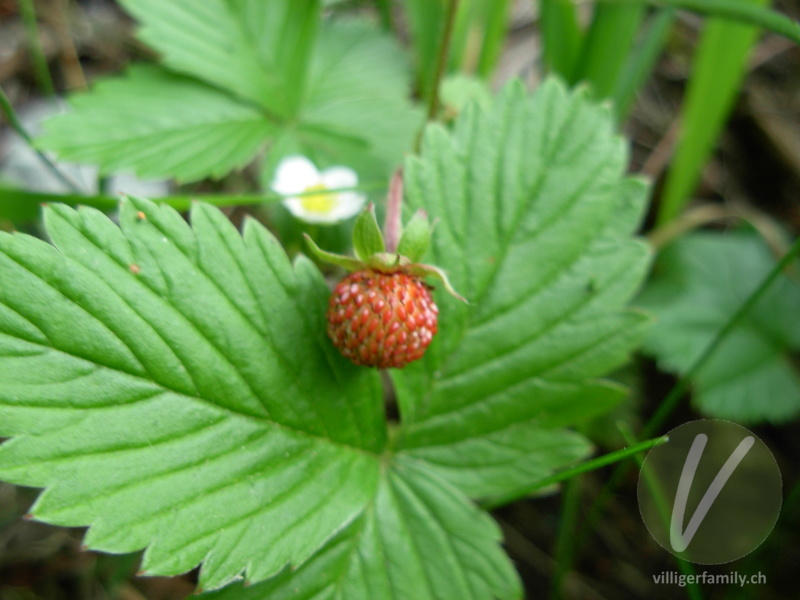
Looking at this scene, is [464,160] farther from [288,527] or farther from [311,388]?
[288,527]

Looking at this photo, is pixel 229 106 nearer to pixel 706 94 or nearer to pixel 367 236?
pixel 367 236

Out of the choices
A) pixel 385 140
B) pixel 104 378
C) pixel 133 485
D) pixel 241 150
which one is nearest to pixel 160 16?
pixel 241 150

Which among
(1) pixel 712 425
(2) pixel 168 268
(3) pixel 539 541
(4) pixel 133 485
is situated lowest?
(3) pixel 539 541

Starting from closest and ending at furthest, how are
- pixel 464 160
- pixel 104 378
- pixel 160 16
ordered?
pixel 104 378, pixel 464 160, pixel 160 16

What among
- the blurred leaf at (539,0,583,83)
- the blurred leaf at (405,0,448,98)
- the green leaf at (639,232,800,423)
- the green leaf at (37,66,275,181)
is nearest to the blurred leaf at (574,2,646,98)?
the blurred leaf at (539,0,583,83)

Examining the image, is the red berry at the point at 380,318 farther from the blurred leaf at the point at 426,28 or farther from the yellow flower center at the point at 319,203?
the blurred leaf at the point at 426,28

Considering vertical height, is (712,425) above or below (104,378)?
below

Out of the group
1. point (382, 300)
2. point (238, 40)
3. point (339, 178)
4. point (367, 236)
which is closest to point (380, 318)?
point (382, 300)
